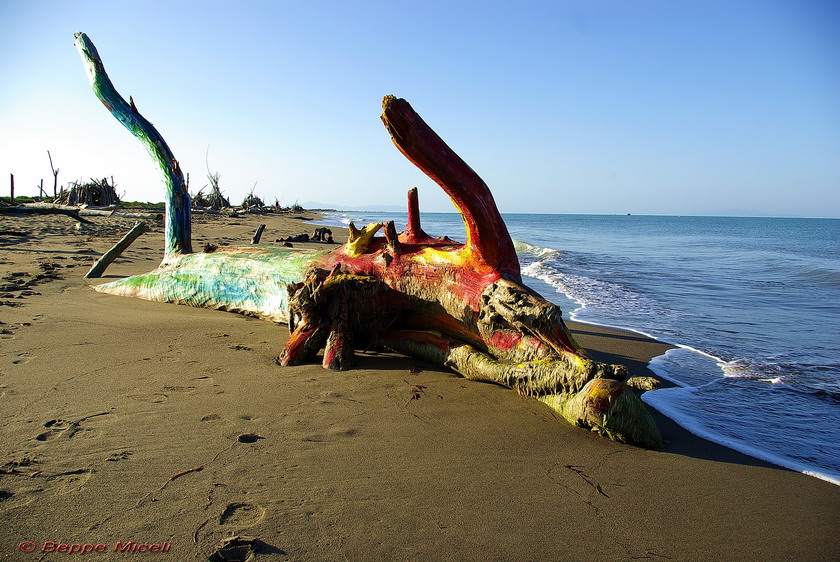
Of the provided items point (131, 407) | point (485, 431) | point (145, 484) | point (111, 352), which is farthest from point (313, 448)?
point (111, 352)

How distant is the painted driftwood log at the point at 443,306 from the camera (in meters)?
2.78

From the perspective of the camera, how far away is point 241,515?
181 cm

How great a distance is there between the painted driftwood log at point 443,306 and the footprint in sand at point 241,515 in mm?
1647

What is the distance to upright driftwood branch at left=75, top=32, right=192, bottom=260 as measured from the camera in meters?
5.90

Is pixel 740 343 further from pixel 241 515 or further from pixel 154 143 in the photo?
pixel 154 143

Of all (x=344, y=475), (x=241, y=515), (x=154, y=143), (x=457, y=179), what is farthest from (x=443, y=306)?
(x=154, y=143)

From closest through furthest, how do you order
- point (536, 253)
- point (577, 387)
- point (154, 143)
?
1. point (577, 387)
2. point (154, 143)
3. point (536, 253)

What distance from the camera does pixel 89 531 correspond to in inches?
66.1

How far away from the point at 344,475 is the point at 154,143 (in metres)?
5.63

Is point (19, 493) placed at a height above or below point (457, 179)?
below

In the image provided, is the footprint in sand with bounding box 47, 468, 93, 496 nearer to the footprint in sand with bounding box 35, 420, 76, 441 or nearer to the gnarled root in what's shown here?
the footprint in sand with bounding box 35, 420, 76, 441

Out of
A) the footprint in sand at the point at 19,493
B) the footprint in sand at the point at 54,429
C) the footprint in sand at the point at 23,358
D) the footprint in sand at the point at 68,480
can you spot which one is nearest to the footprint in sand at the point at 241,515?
the footprint in sand at the point at 68,480

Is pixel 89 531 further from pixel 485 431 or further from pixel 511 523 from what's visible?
pixel 485 431

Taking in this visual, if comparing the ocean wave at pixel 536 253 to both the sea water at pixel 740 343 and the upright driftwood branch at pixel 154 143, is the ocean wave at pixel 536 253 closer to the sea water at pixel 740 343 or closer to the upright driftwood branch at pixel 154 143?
the sea water at pixel 740 343
